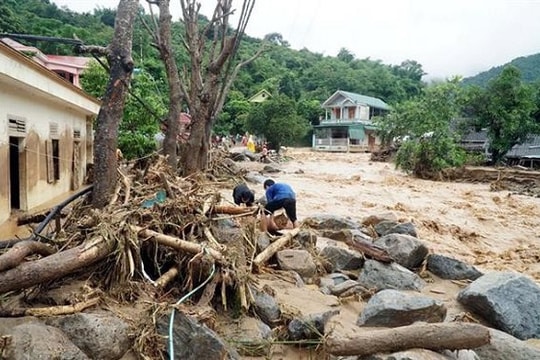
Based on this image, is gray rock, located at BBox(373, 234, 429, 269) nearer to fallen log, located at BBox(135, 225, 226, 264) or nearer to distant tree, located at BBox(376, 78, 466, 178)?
fallen log, located at BBox(135, 225, 226, 264)

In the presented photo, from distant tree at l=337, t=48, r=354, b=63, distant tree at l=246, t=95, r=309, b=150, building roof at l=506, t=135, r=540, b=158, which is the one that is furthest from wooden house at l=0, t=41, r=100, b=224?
distant tree at l=337, t=48, r=354, b=63

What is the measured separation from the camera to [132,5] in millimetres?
5691

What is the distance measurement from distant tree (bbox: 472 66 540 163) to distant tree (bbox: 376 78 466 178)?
1.37 meters

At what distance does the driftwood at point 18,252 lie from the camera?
354 cm

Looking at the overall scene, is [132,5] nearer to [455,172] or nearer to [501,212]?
[501,212]

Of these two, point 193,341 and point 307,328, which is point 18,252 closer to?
point 193,341

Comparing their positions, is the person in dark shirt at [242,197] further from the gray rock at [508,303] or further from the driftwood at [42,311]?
the driftwood at [42,311]

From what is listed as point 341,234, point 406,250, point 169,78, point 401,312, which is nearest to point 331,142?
point 169,78

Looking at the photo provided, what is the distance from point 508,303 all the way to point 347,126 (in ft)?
144

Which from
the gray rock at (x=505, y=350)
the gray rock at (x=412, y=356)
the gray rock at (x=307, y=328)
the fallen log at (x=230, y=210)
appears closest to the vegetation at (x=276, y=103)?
the fallen log at (x=230, y=210)

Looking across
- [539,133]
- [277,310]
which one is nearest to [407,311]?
[277,310]

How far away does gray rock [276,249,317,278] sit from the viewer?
5975mm

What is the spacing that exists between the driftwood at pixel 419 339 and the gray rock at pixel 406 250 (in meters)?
3.13

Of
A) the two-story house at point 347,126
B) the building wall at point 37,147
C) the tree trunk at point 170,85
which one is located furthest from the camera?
the two-story house at point 347,126
